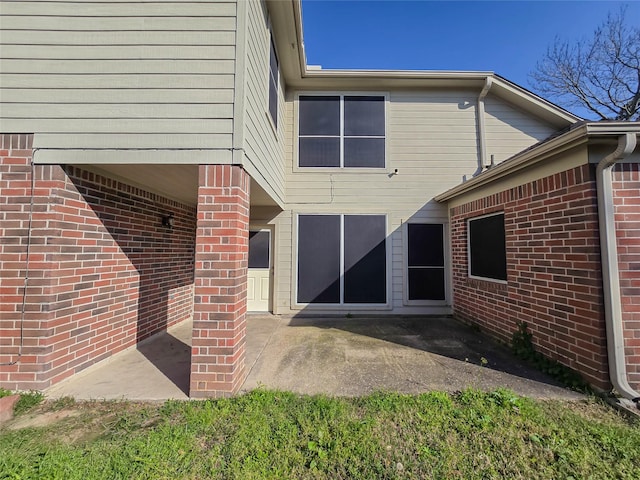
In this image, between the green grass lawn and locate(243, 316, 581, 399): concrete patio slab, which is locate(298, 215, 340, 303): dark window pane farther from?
the green grass lawn

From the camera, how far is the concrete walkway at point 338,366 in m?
2.95

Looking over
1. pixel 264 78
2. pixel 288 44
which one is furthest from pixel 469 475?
pixel 288 44

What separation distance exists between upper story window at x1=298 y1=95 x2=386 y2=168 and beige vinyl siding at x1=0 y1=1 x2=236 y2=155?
12.0 feet

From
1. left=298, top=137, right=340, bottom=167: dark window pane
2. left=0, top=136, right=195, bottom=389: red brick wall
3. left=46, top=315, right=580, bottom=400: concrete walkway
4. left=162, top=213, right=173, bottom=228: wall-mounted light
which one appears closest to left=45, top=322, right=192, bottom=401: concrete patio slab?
left=46, top=315, right=580, bottom=400: concrete walkway

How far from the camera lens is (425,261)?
6348mm

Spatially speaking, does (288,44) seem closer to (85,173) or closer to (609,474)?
(85,173)

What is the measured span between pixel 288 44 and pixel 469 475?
259 inches

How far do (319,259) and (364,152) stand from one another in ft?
9.37

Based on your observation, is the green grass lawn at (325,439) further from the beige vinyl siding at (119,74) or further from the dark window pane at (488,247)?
the beige vinyl siding at (119,74)

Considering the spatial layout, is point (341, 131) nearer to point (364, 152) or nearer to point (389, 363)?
point (364, 152)

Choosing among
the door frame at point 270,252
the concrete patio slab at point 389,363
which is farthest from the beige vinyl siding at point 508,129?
the door frame at point 270,252

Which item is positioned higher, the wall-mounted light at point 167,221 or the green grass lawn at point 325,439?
the wall-mounted light at point 167,221

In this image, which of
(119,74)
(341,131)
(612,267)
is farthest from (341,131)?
(612,267)

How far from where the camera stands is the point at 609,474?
1882 millimetres
